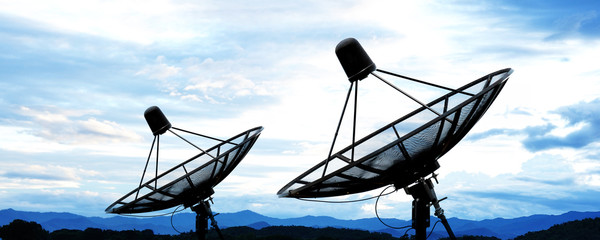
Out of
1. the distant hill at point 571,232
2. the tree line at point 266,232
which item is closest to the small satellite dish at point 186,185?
the tree line at point 266,232

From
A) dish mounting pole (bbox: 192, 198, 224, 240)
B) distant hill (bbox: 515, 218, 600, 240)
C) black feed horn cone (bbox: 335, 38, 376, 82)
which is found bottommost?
dish mounting pole (bbox: 192, 198, 224, 240)

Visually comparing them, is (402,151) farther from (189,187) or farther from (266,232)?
(266,232)

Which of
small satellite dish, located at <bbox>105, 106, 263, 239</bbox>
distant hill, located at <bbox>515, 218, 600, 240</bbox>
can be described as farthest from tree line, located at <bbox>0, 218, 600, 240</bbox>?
small satellite dish, located at <bbox>105, 106, 263, 239</bbox>

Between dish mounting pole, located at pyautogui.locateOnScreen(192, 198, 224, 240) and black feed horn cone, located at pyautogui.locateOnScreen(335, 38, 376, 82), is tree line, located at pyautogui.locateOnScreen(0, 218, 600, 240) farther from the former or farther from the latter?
black feed horn cone, located at pyautogui.locateOnScreen(335, 38, 376, 82)

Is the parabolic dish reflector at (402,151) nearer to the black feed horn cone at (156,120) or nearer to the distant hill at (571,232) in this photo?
the black feed horn cone at (156,120)

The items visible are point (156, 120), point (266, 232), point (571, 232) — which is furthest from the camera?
point (266, 232)

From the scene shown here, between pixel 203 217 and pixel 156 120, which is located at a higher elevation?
pixel 156 120

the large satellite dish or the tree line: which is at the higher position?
the tree line

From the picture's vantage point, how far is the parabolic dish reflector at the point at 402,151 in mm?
18469

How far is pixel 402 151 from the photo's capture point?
18719 millimetres

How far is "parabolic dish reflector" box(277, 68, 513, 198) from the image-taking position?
18469mm

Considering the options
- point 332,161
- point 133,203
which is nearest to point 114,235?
point 133,203

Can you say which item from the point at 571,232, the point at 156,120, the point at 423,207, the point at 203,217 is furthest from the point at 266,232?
the point at 423,207

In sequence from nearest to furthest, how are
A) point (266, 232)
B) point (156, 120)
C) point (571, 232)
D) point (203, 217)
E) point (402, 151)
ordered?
1. point (402, 151)
2. point (203, 217)
3. point (156, 120)
4. point (571, 232)
5. point (266, 232)
